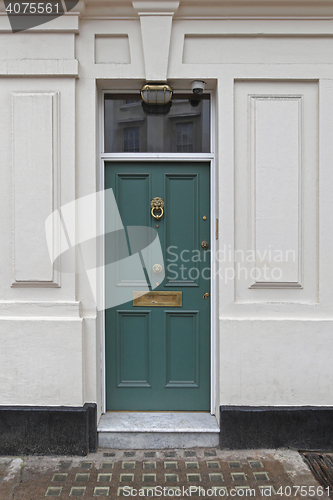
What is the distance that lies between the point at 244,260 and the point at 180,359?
3.99ft

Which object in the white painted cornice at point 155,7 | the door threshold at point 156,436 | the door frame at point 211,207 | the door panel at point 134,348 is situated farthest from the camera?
the door panel at point 134,348

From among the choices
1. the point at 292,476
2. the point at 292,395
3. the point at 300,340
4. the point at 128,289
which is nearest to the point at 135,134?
the point at 128,289

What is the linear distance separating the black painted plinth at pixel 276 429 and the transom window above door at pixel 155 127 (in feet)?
8.56

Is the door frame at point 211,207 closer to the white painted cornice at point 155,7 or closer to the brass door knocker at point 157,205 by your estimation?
the brass door knocker at point 157,205

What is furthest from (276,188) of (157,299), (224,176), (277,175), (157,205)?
(157,299)

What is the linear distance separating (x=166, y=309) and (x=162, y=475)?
1.45m

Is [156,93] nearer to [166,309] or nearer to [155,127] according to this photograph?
[155,127]

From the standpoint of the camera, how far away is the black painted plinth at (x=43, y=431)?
10.9 ft

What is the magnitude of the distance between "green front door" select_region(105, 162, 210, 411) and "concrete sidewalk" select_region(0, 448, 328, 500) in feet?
1.78

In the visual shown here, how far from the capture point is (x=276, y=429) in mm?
3367

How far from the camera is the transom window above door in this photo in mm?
3666

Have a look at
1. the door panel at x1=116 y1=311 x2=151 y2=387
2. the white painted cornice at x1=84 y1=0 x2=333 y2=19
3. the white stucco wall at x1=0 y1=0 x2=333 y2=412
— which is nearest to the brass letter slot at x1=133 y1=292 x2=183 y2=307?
the door panel at x1=116 y1=311 x2=151 y2=387

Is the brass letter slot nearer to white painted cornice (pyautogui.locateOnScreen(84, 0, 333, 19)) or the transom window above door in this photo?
the transom window above door

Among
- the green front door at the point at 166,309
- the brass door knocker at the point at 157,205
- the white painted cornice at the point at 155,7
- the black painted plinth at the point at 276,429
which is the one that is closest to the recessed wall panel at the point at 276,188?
the green front door at the point at 166,309
